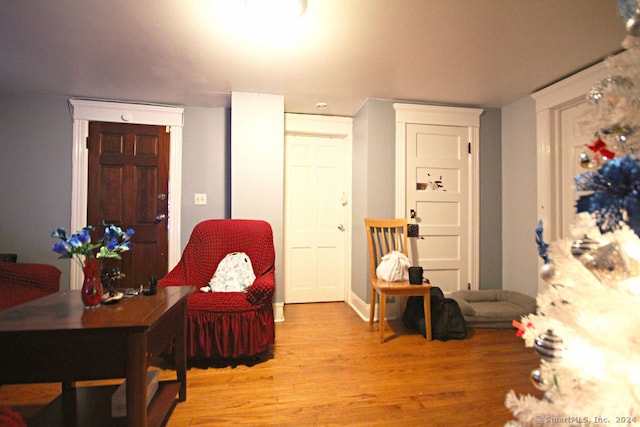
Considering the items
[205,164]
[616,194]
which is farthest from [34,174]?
[616,194]

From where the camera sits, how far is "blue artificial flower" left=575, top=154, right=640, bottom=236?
27.1 inches

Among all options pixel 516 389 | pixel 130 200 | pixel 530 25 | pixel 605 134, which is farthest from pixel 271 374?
pixel 530 25

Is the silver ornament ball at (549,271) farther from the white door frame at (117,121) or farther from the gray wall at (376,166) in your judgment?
the white door frame at (117,121)

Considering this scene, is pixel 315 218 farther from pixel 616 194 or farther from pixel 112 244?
pixel 616 194

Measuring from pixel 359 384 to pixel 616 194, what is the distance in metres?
1.67

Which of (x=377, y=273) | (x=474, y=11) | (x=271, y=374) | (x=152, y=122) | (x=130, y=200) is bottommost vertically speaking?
(x=271, y=374)

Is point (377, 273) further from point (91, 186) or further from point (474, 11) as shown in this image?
point (91, 186)

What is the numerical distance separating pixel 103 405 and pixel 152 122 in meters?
2.75

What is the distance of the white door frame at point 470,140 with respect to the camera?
3.04 m

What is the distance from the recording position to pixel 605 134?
824 mm

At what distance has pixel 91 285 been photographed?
137 cm

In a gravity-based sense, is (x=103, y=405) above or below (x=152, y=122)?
below

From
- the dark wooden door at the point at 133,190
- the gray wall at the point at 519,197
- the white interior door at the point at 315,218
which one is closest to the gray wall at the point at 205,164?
the dark wooden door at the point at 133,190

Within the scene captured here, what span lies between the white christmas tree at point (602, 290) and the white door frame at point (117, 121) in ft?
10.8
